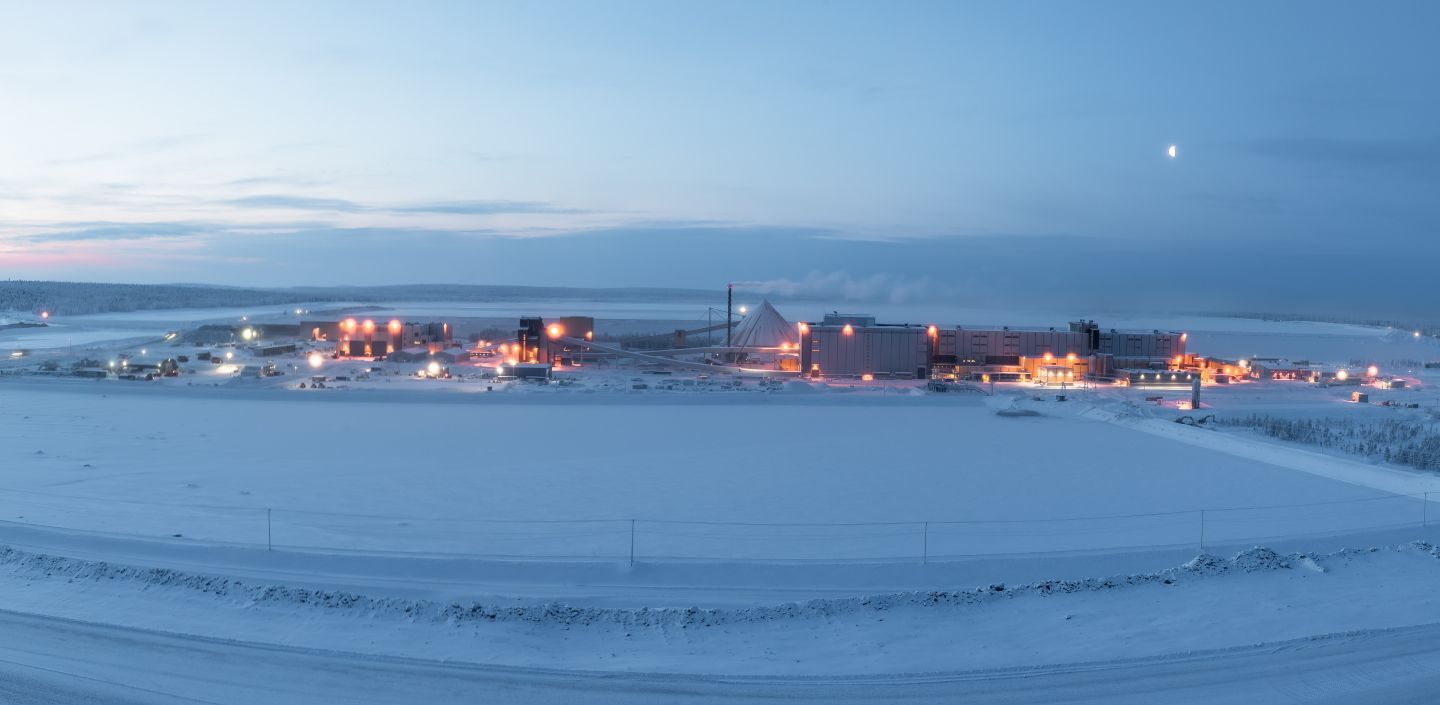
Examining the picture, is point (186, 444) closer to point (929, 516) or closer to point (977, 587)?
point (929, 516)

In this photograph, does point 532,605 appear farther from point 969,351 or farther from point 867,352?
point 969,351

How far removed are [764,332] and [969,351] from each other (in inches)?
389

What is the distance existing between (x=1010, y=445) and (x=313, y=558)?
12308mm

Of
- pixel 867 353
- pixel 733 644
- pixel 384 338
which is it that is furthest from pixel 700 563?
pixel 384 338

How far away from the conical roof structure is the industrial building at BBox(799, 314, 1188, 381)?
659 cm

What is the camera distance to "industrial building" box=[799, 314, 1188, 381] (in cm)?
2969

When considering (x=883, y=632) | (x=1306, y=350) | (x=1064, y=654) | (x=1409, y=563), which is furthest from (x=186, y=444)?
(x=1306, y=350)

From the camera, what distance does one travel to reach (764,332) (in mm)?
38781

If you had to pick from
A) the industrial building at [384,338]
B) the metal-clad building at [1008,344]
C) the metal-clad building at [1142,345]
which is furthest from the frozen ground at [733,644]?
the industrial building at [384,338]

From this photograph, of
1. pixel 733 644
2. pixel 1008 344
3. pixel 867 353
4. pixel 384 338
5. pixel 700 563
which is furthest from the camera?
pixel 384 338

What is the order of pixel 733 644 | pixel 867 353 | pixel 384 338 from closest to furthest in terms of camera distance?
pixel 733 644, pixel 867 353, pixel 384 338

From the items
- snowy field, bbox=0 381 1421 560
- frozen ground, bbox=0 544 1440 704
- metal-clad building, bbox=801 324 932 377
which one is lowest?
frozen ground, bbox=0 544 1440 704

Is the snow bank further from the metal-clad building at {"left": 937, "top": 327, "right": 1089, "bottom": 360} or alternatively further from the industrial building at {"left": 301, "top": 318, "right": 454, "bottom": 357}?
the industrial building at {"left": 301, "top": 318, "right": 454, "bottom": 357}

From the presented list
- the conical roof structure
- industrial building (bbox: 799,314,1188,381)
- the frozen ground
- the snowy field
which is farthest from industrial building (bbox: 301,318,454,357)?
the frozen ground
